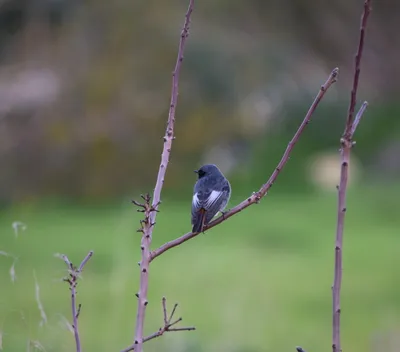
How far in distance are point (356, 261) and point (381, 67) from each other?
367 cm

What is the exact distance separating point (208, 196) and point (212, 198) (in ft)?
0.08

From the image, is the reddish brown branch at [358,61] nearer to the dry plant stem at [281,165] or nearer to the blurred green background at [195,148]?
the dry plant stem at [281,165]

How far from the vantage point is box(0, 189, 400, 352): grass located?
16.5 feet

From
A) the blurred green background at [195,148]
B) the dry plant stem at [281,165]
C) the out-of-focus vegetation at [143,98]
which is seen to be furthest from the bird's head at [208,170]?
the out-of-focus vegetation at [143,98]

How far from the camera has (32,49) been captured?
8172 mm

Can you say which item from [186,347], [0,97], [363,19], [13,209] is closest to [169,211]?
[13,209]

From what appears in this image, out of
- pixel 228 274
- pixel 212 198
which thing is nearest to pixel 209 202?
pixel 212 198

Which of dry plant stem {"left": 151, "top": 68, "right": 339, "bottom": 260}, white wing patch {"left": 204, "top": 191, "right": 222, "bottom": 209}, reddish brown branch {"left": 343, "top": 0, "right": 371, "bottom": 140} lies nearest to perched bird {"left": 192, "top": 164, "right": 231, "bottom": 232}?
white wing patch {"left": 204, "top": 191, "right": 222, "bottom": 209}

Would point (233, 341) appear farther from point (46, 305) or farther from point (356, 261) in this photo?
point (356, 261)

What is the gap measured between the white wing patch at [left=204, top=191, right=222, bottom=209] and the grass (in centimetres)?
149

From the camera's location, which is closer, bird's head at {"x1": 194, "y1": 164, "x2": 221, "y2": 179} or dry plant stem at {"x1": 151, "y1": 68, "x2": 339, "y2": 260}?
dry plant stem at {"x1": 151, "y1": 68, "x2": 339, "y2": 260}

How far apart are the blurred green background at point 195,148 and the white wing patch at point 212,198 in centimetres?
318

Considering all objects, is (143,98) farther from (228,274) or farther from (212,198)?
(212,198)

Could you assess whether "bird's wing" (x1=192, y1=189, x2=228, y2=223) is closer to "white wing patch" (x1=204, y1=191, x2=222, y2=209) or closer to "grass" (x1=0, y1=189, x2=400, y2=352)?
"white wing patch" (x1=204, y1=191, x2=222, y2=209)
